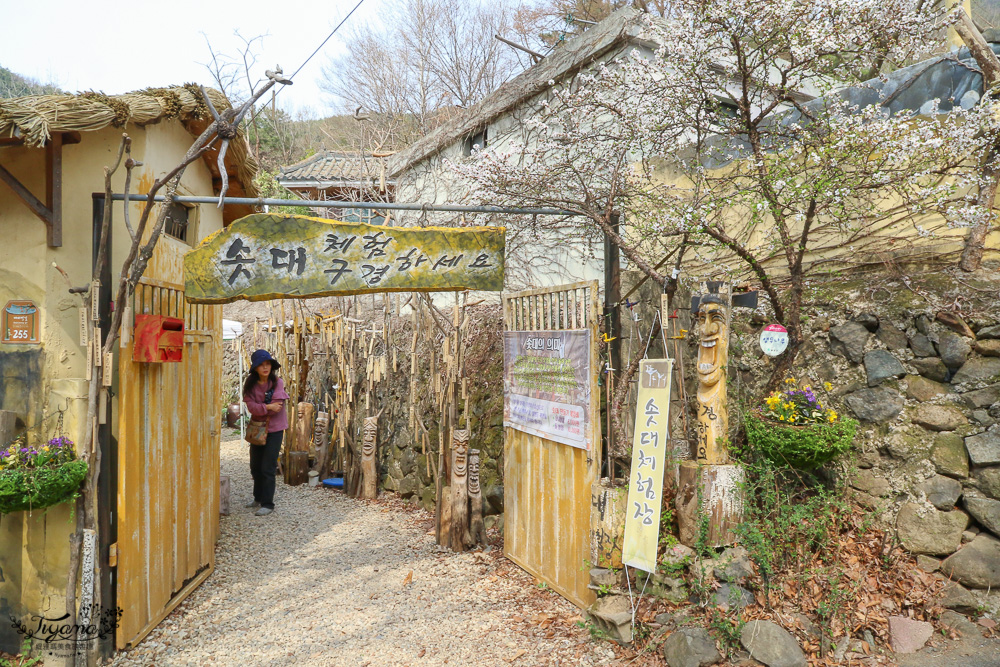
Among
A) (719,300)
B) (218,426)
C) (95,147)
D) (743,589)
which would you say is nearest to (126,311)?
(95,147)

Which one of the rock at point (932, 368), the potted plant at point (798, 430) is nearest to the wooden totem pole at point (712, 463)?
the potted plant at point (798, 430)

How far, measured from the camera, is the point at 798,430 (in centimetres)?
418

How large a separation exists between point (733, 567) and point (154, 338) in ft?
13.7

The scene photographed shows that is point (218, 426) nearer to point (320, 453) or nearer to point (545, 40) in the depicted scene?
point (320, 453)

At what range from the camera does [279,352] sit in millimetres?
10062

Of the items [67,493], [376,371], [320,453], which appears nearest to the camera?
[67,493]

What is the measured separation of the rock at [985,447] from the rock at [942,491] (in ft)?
0.68

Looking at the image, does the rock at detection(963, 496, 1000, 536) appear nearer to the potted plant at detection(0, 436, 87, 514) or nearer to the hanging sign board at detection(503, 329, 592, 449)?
the hanging sign board at detection(503, 329, 592, 449)

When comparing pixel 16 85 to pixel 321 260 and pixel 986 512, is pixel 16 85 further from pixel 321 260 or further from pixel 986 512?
pixel 986 512

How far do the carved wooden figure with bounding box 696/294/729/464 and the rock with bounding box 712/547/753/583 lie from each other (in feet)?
2.02

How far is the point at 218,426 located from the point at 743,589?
5042mm

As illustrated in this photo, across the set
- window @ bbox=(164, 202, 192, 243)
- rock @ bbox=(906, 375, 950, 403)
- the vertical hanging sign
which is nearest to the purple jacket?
window @ bbox=(164, 202, 192, 243)

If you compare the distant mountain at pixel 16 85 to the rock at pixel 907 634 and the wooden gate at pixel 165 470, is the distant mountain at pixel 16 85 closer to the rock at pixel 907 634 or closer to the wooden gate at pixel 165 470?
the wooden gate at pixel 165 470

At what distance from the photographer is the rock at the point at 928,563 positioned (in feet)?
13.3
